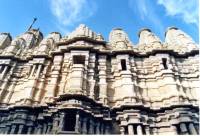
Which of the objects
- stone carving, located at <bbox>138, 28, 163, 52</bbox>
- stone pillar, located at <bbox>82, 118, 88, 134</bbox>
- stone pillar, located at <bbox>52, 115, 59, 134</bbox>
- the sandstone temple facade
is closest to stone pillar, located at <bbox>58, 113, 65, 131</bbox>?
the sandstone temple facade

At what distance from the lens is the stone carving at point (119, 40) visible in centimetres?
2427

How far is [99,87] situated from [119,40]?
7.04m

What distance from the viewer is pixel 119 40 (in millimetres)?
25422

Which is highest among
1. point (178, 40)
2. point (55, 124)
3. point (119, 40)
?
point (178, 40)

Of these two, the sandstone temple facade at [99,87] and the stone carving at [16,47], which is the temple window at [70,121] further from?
the stone carving at [16,47]

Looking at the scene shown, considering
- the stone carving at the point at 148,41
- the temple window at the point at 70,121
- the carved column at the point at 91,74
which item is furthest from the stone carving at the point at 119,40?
the temple window at the point at 70,121

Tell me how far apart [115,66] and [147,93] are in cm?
372

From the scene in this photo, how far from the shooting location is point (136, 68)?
22.1m

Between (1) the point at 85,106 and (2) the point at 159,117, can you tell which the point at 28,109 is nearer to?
(1) the point at 85,106

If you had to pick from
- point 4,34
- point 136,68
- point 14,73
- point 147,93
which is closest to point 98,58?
point 136,68

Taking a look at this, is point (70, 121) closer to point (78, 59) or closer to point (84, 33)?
point (78, 59)

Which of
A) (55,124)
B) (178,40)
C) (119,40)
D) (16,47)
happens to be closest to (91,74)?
(55,124)

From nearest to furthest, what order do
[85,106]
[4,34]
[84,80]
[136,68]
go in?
[85,106], [84,80], [136,68], [4,34]

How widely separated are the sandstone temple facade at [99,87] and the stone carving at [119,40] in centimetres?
11
